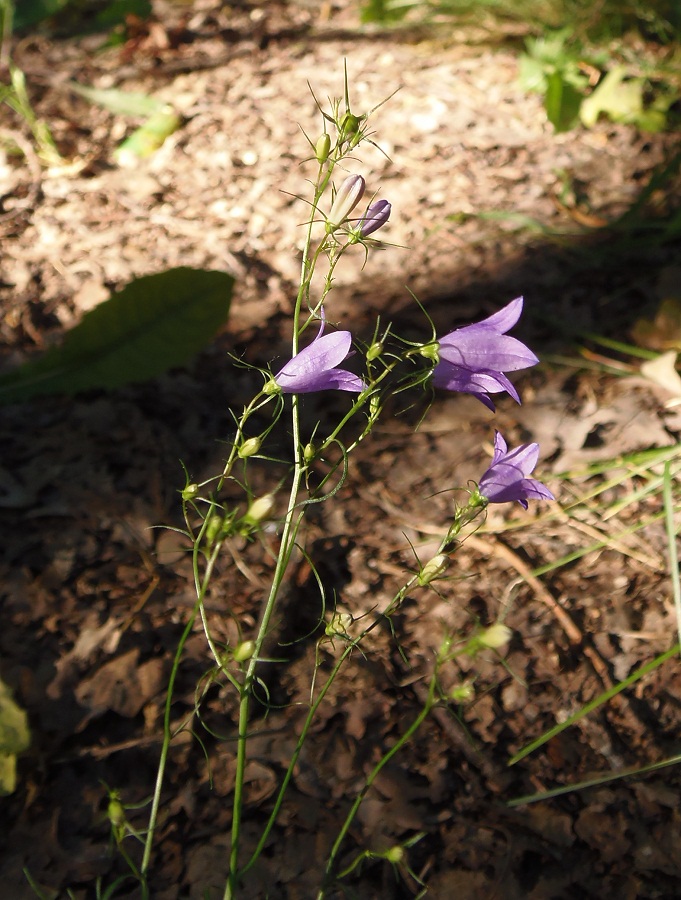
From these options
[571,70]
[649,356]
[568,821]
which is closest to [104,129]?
[571,70]

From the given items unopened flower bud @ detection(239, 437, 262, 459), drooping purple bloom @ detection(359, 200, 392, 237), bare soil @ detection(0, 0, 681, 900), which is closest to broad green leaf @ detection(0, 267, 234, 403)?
bare soil @ detection(0, 0, 681, 900)

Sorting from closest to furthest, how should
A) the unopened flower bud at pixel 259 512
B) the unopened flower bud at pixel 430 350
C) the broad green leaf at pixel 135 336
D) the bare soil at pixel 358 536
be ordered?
the unopened flower bud at pixel 259 512, the unopened flower bud at pixel 430 350, the bare soil at pixel 358 536, the broad green leaf at pixel 135 336

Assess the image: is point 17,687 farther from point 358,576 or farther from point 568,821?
point 568,821

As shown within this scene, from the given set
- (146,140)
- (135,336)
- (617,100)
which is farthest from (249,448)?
(617,100)

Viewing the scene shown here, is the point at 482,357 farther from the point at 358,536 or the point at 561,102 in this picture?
the point at 561,102

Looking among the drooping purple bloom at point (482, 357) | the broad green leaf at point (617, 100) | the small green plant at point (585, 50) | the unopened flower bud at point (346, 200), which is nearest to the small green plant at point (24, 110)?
the small green plant at point (585, 50)

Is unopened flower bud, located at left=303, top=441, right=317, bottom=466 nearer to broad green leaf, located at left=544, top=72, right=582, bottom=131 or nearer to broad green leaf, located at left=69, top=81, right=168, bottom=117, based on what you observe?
broad green leaf, located at left=544, top=72, right=582, bottom=131

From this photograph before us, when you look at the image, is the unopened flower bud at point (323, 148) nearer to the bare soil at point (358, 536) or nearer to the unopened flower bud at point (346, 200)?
the unopened flower bud at point (346, 200)
